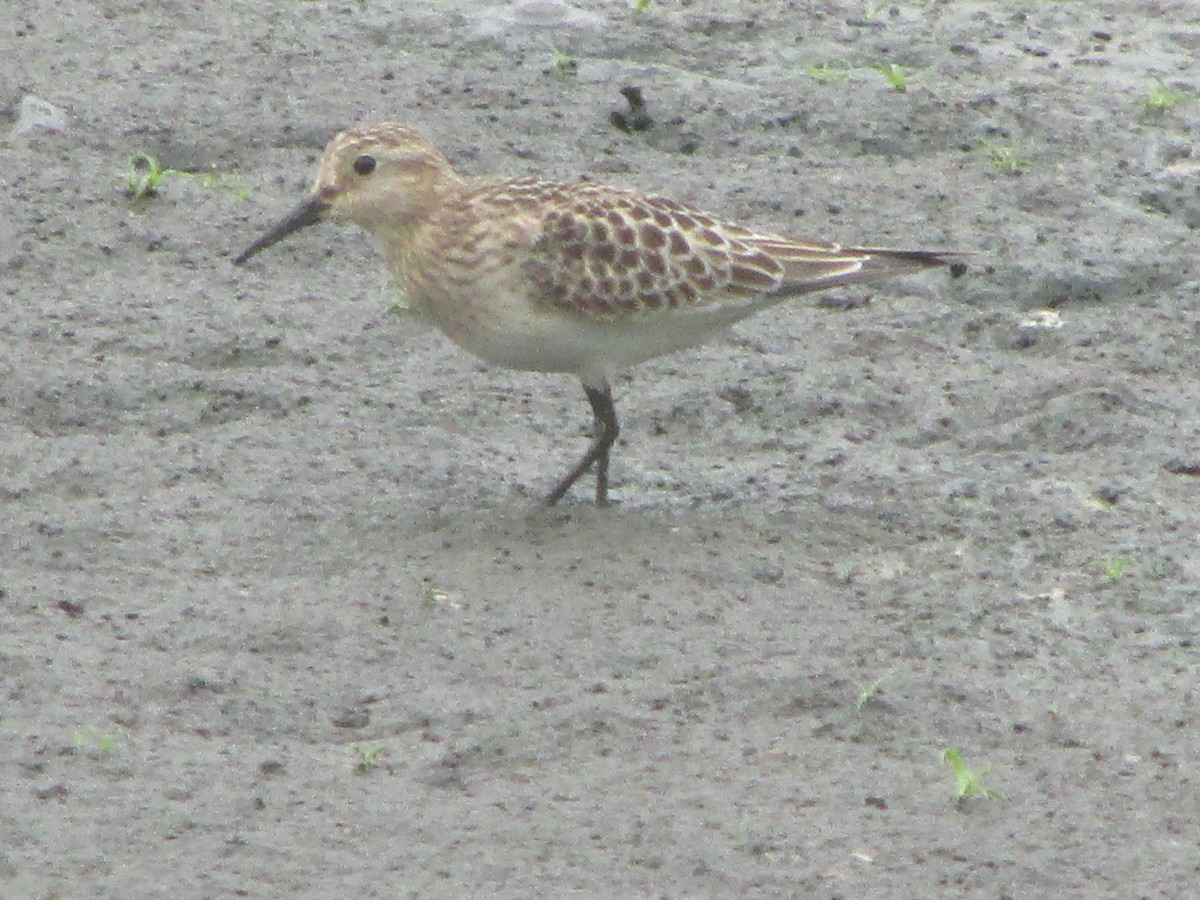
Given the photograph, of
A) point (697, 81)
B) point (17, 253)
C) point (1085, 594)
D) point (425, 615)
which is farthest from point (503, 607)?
point (697, 81)

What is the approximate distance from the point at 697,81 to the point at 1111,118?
1879mm

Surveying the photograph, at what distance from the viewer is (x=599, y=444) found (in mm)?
7312

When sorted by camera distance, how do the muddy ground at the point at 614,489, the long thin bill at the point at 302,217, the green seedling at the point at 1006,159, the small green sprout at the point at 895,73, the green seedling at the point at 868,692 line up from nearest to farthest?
the muddy ground at the point at 614,489 < the green seedling at the point at 868,692 < the long thin bill at the point at 302,217 < the green seedling at the point at 1006,159 < the small green sprout at the point at 895,73

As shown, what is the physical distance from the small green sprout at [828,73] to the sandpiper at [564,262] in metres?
2.62

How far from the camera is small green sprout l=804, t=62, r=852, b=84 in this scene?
1019 centimetres

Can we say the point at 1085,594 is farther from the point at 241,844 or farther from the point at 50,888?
the point at 50,888

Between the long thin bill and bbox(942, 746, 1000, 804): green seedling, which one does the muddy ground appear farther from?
the long thin bill

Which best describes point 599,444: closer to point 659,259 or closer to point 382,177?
point 659,259

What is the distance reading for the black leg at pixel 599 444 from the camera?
7.32 m

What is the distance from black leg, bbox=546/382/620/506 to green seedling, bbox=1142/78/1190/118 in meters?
3.81

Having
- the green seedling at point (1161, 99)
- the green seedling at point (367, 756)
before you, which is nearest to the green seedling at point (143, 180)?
the green seedling at point (367, 756)

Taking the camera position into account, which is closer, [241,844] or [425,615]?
[241,844]

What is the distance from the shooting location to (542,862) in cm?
541

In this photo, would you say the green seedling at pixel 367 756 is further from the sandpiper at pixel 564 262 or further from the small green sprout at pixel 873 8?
the small green sprout at pixel 873 8
